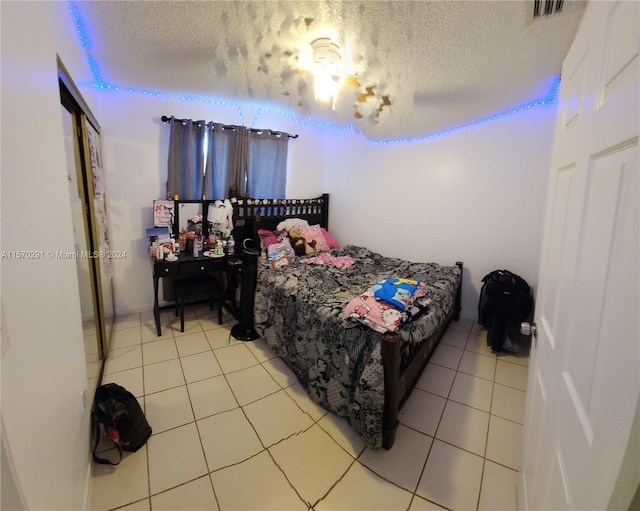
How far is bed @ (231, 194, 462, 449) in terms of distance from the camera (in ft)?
5.05

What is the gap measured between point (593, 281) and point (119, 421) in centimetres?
208

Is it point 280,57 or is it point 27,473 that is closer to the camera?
point 27,473

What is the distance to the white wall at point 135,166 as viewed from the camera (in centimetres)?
280

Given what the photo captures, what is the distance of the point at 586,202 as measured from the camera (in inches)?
29.2

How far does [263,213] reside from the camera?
11.6ft

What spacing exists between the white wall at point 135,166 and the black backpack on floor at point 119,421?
5.89 feet

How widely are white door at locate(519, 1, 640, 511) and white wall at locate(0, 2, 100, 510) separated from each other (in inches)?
46.8

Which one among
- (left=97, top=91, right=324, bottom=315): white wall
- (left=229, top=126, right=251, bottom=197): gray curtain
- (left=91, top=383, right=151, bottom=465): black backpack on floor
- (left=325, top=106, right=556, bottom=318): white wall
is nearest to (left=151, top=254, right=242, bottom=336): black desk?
(left=97, top=91, right=324, bottom=315): white wall

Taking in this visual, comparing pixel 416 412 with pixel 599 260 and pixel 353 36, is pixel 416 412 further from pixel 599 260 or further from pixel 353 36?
pixel 353 36

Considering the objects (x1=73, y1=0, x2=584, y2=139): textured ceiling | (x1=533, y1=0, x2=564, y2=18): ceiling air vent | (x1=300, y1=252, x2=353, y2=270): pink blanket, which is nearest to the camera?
(x1=533, y1=0, x2=564, y2=18): ceiling air vent

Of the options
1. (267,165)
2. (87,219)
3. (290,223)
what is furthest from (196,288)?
(267,165)

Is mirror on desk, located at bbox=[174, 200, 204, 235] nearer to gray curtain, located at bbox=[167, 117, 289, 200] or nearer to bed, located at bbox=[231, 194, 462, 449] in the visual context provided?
gray curtain, located at bbox=[167, 117, 289, 200]

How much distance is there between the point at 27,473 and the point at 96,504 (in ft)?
2.89

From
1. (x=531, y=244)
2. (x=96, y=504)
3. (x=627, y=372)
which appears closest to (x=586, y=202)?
(x=627, y=372)
